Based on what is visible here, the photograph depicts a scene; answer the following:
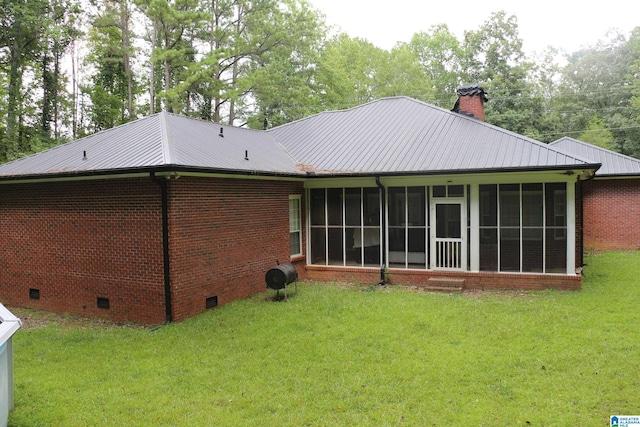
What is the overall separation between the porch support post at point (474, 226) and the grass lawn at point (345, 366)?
68.1 inches

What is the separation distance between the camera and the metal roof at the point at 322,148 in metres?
9.04

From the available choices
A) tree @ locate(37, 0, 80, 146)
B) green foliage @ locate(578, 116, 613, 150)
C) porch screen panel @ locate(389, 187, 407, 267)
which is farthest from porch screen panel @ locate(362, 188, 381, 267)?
green foliage @ locate(578, 116, 613, 150)

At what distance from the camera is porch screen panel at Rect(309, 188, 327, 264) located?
482 inches

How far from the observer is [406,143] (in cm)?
1227

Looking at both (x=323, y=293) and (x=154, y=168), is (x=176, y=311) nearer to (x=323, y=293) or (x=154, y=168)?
(x=154, y=168)

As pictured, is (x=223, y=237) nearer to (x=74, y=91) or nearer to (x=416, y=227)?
(x=416, y=227)

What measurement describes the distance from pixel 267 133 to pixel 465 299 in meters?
8.79

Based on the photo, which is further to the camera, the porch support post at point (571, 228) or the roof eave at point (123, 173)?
the porch support post at point (571, 228)

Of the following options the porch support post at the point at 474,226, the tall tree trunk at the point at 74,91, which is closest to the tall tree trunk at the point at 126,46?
the tall tree trunk at the point at 74,91

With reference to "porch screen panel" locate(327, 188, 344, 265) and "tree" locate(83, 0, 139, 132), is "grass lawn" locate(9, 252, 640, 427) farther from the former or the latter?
"tree" locate(83, 0, 139, 132)

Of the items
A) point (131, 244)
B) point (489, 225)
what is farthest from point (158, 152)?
point (489, 225)

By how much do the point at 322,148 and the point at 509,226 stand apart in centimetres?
571

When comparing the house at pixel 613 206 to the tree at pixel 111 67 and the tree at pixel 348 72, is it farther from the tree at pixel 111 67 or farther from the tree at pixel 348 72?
the tree at pixel 111 67

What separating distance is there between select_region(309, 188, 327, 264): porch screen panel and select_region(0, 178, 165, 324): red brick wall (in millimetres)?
5080
